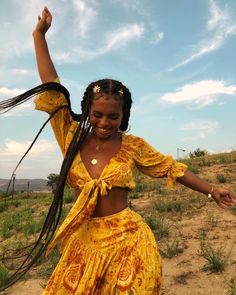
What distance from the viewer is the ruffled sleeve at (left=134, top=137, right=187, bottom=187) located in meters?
3.46

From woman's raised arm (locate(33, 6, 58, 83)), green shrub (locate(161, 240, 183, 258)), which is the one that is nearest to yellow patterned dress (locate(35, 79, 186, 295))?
woman's raised arm (locate(33, 6, 58, 83))

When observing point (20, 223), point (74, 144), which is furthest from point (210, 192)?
point (20, 223)

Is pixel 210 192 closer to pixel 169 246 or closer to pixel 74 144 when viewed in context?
pixel 74 144

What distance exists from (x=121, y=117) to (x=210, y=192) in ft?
3.14

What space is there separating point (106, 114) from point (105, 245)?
0.97 meters

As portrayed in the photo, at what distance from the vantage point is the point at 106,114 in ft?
10.5

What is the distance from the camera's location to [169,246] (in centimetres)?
635

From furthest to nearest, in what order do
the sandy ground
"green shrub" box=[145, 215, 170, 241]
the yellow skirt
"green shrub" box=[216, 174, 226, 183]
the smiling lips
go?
"green shrub" box=[216, 174, 226, 183], "green shrub" box=[145, 215, 170, 241], the sandy ground, the smiling lips, the yellow skirt

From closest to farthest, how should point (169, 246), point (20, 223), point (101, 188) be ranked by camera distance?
point (101, 188)
point (169, 246)
point (20, 223)

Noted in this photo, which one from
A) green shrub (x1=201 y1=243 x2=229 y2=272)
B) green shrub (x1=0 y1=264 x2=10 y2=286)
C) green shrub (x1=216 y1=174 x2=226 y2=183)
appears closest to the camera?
green shrub (x1=201 y1=243 x2=229 y2=272)

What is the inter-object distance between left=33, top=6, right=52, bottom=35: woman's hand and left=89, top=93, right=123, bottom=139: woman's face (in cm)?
84

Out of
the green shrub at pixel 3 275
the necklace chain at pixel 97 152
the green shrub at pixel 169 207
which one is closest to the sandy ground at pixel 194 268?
the green shrub at pixel 3 275

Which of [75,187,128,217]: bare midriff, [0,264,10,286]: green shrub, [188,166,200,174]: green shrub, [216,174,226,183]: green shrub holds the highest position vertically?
[188,166,200,174]: green shrub

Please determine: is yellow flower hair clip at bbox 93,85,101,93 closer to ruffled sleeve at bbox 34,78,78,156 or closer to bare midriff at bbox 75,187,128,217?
ruffled sleeve at bbox 34,78,78,156
